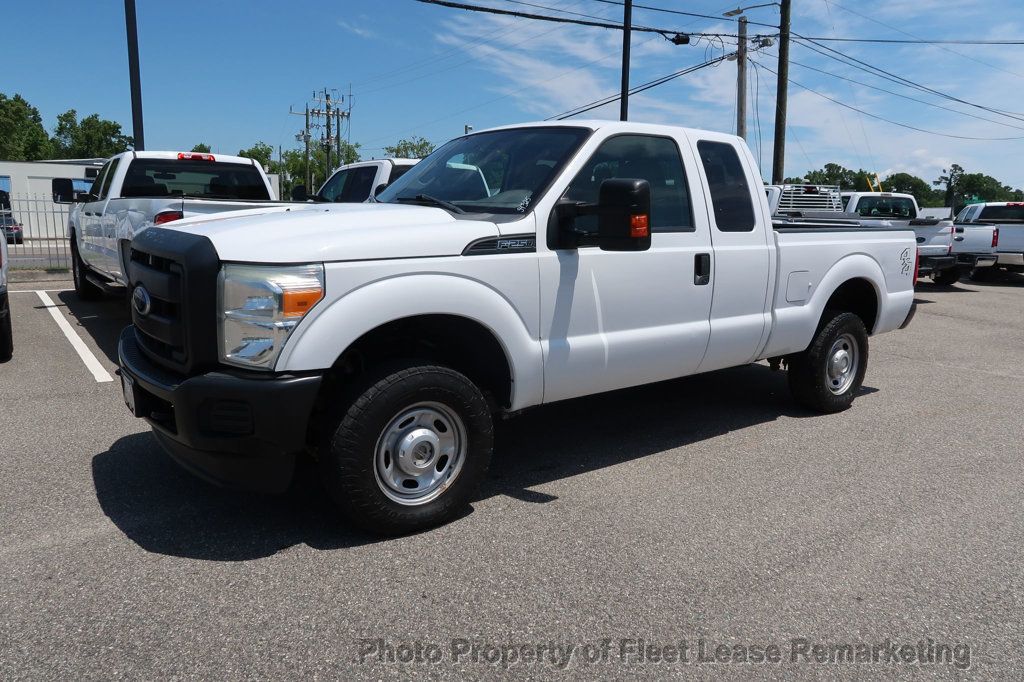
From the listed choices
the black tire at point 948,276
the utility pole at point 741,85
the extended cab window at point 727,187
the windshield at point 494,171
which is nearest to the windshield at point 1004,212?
the black tire at point 948,276

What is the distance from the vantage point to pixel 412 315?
354 centimetres

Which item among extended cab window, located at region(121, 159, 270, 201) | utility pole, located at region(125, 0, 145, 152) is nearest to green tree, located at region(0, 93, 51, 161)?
utility pole, located at region(125, 0, 145, 152)

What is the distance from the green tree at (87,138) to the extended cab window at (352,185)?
287 feet

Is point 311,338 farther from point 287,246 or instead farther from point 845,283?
point 845,283

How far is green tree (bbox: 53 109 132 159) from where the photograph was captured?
90812 millimetres

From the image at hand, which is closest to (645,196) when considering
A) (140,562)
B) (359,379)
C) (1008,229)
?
(359,379)

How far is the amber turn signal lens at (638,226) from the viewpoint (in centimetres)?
380

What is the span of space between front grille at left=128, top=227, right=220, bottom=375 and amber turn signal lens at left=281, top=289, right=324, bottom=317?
32cm

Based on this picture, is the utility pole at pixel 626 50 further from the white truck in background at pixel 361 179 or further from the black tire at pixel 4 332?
the black tire at pixel 4 332

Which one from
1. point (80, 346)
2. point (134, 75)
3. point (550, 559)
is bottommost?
point (550, 559)

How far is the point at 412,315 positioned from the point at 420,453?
2.16 feet

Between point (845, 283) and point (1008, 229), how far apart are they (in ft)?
47.7

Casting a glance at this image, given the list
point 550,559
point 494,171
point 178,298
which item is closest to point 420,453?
point 550,559

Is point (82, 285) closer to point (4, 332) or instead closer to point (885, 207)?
point (4, 332)
